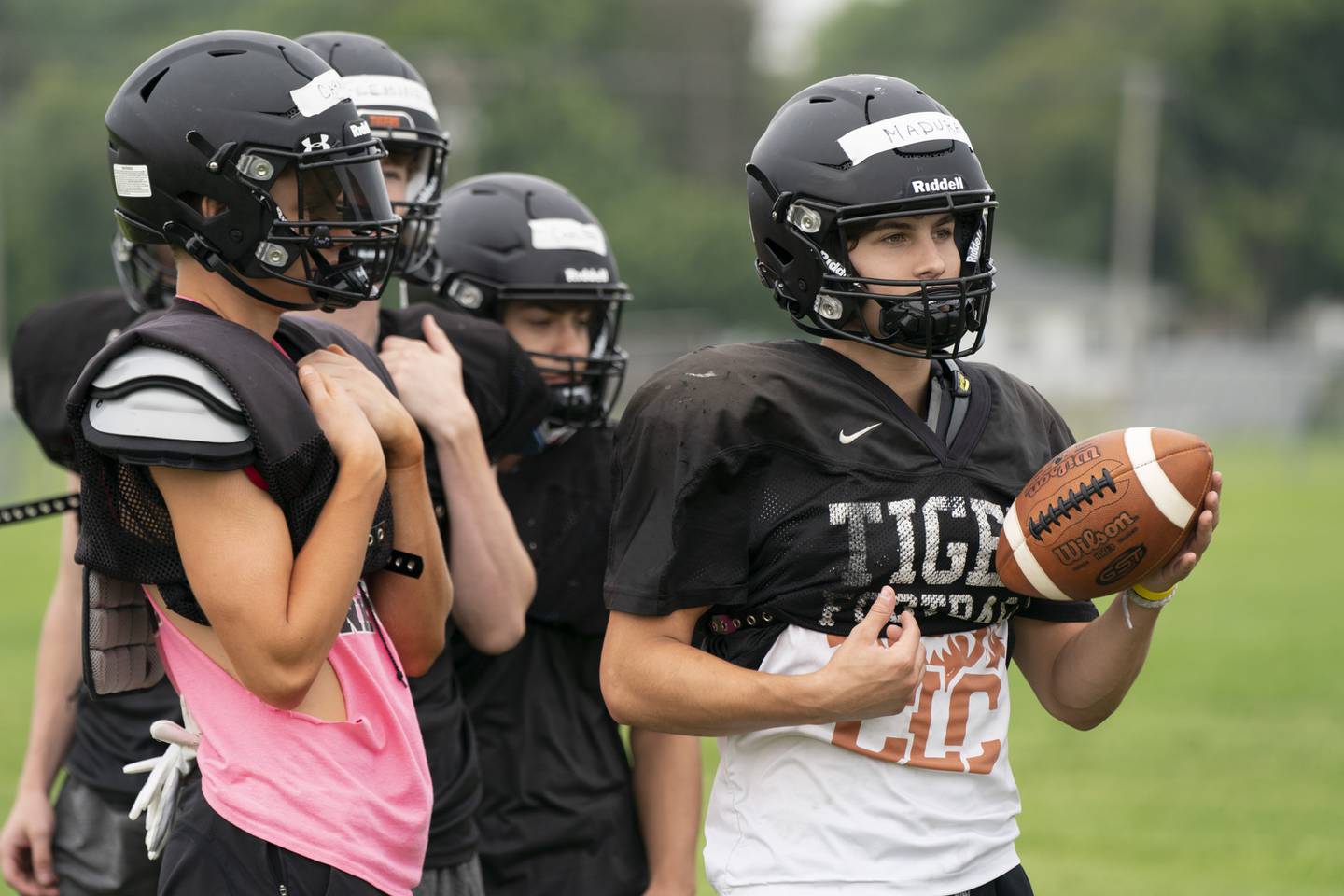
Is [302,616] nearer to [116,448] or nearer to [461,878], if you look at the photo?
[116,448]

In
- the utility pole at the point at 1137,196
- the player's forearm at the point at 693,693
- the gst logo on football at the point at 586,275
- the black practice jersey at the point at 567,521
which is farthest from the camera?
the utility pole at the point at 1137,196

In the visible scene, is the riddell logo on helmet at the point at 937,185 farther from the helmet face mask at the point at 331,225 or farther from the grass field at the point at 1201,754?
the grass field at the point at 1201,754

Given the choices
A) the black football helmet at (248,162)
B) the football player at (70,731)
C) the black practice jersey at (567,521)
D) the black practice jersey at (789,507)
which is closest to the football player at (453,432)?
the black practice jersey at (567,521)

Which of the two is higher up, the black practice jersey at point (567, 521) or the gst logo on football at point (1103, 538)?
the gst logo on football at point (1103, 538)

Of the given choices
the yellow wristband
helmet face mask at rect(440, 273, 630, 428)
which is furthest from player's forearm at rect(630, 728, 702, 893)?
the yellow wristband

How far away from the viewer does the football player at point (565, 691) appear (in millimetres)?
3594

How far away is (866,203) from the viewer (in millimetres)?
2768

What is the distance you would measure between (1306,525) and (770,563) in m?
18.0

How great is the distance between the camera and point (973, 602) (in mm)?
2768

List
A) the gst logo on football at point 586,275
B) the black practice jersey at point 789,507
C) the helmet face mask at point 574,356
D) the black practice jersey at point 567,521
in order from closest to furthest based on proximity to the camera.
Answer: the black practice jersey at point 789,507 < the black practice jersey at point 567,521 < the helmet face mask at point 574,356 < the gst logo on football at point 586,275

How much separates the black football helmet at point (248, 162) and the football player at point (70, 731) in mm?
1209

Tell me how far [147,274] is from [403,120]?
0.96m

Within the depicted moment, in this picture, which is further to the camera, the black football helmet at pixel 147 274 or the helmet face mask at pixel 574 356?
the black football helmet at pixel 147 274

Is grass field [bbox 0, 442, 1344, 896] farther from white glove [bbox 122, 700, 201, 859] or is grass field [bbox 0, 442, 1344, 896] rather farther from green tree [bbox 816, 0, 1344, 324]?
green tree [bbox 816, 0, 1344, 324]
